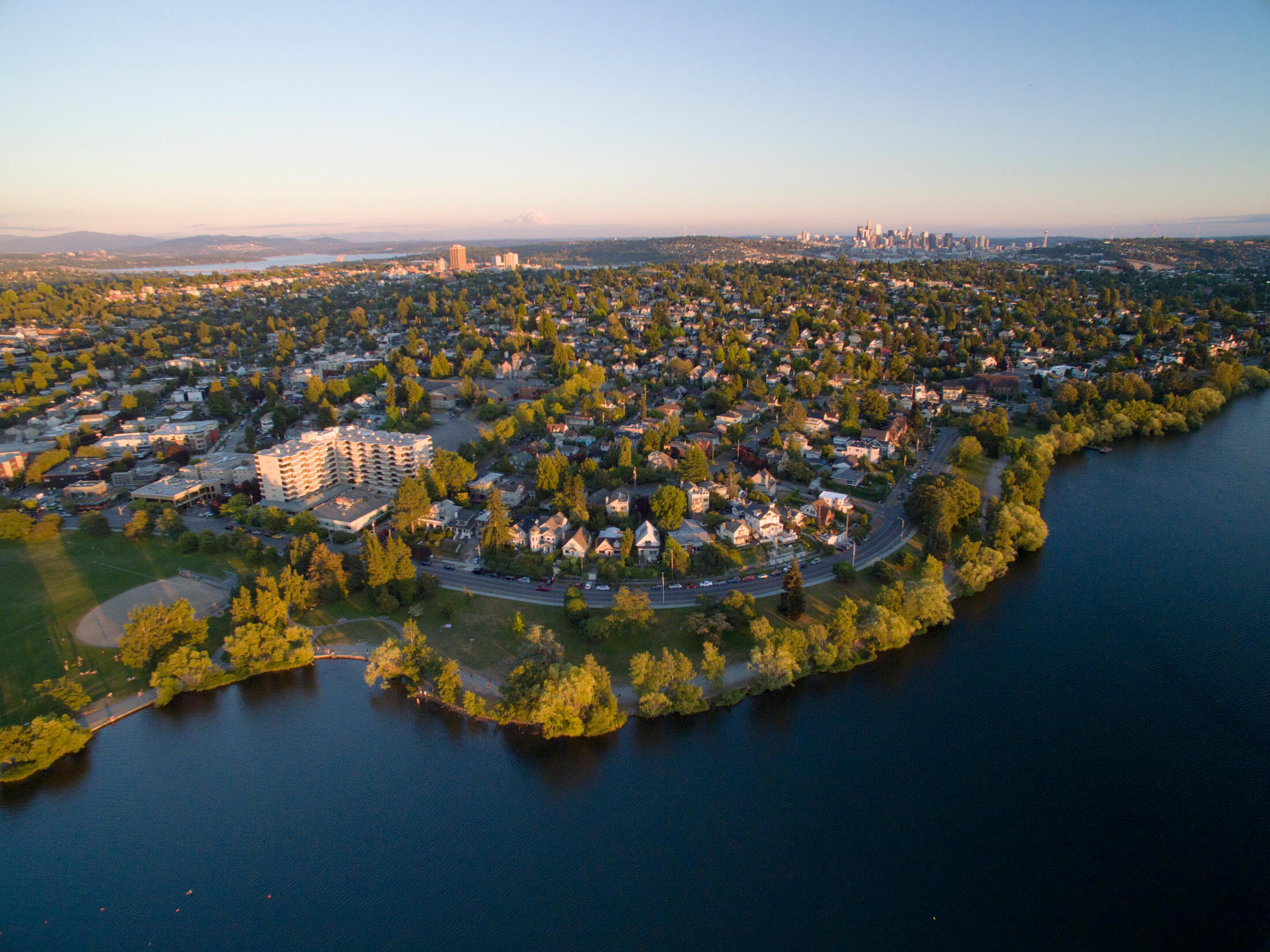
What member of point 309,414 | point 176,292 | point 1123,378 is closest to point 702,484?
point 309,414

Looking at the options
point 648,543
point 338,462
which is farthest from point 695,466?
point 338,462

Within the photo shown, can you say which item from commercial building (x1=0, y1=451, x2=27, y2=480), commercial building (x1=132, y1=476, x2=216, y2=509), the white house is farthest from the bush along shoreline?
commercial building (x1=0, y1=451, x2=27, y2=480)

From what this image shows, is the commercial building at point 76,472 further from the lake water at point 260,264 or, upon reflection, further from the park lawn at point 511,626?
the lake water at point 260,264

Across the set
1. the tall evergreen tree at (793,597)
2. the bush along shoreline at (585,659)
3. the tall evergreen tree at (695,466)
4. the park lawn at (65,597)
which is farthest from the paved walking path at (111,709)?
the tall evergreen tree at (695,466)

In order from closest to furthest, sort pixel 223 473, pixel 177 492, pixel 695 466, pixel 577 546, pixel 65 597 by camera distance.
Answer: pixel 65 597 < pixel 577 546 < pixel 177 492 < pixel 695 466 < pixel 223 473

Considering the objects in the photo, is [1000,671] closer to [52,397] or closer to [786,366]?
[786,366]

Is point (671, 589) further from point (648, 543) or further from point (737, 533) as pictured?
point (737, 533)
